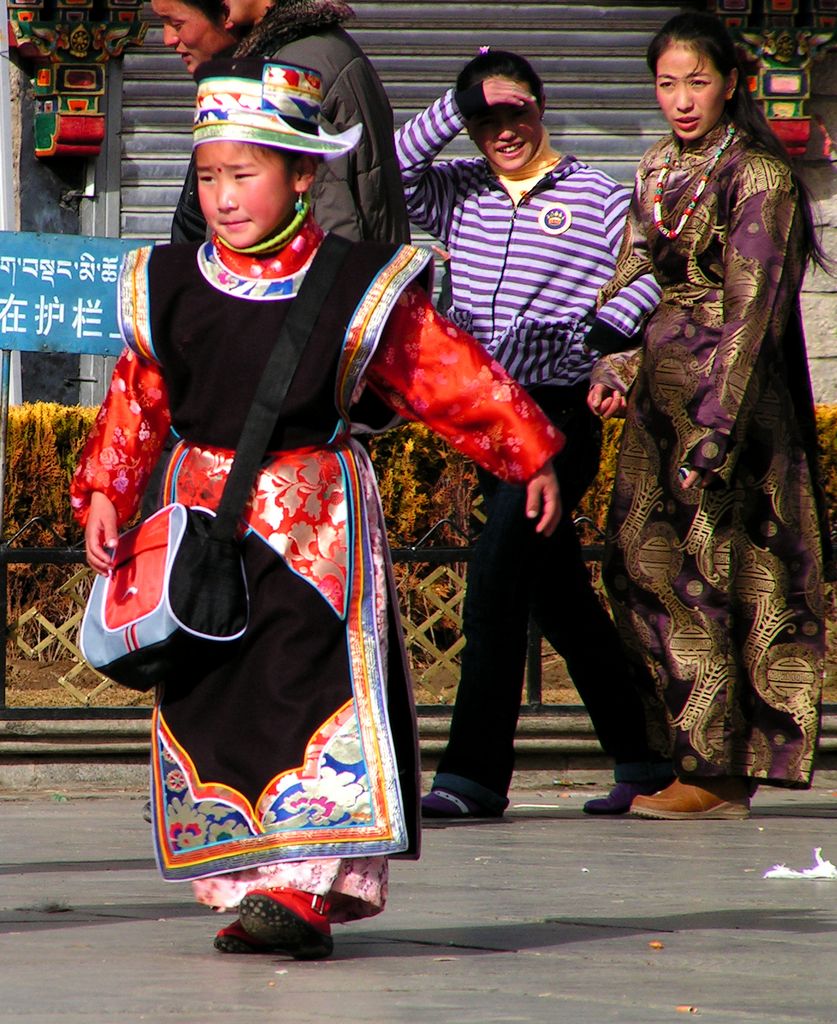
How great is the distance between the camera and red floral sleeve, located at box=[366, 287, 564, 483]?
375 cm

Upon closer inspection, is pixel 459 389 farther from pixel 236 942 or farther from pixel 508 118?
pixel 508 118

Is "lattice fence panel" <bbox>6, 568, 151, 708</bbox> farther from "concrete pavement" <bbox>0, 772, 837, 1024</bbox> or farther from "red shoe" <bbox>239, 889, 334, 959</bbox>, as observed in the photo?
"red shoe" <bbox>239, 889, 334, 959</bbox>

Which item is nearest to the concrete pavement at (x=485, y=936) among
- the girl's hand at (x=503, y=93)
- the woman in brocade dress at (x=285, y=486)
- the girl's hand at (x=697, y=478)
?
the woman in brocade dress at (x=285, y=486)

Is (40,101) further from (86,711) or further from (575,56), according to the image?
(86,711)

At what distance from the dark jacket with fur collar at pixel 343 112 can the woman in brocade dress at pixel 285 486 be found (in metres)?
1.19

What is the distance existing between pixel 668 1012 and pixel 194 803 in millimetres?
993

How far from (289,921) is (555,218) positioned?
3.00 meters

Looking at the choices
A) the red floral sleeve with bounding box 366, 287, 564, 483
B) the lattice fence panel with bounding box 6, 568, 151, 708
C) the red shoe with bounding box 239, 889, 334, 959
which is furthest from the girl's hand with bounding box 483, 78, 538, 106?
the red shoe with bounding box 239, 889, 334, 959

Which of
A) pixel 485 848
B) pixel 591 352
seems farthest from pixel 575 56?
pixel 485 848

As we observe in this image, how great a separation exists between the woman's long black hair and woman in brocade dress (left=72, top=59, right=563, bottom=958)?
6.73 feet

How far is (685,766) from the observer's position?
18.7 ft

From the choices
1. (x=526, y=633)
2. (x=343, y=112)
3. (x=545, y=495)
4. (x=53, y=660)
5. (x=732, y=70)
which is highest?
(x=732, y=70)

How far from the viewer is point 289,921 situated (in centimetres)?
342

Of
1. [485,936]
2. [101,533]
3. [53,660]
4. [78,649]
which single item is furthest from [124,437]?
[53,660]
